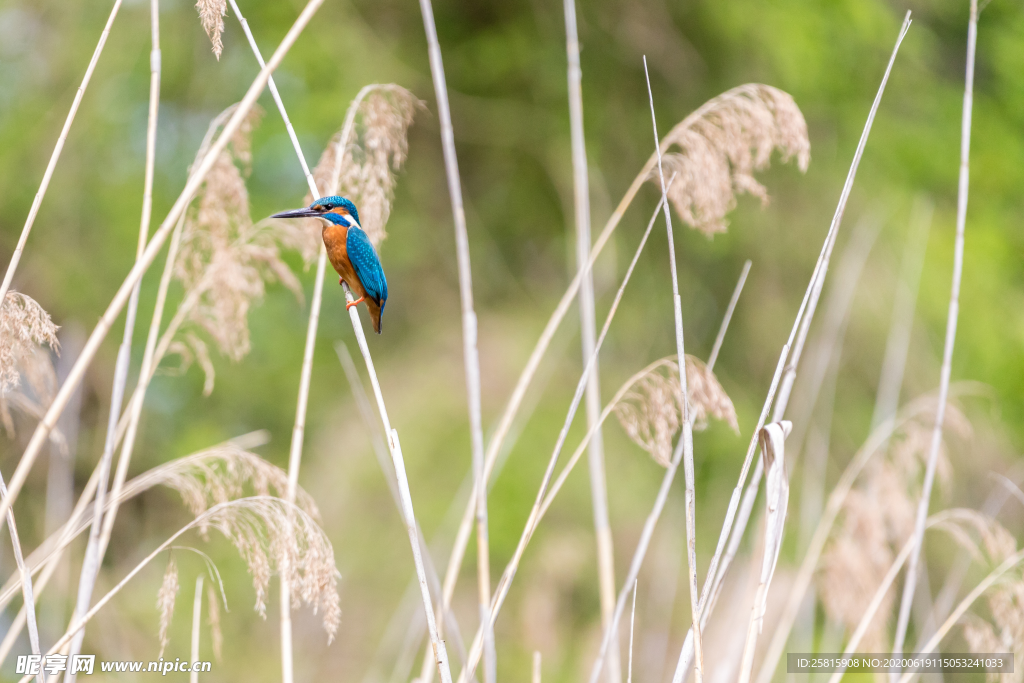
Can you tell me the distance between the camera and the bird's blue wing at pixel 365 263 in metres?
2.24

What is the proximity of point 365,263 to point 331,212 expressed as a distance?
0.34 metres

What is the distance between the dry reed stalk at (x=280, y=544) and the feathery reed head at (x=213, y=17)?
0.87m

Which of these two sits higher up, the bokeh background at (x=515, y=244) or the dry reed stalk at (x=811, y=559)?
the bokeh background at (x=515, y=244)

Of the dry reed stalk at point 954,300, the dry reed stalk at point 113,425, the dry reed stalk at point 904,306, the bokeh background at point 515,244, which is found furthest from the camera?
the bokeh background at point 515,244

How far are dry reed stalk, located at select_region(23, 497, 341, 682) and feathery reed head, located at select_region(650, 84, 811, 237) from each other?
3.73 feet

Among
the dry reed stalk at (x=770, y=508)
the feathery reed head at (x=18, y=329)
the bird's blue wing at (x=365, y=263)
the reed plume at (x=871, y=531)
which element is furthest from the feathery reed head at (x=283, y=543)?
the reed plume at (x=871, y=531)

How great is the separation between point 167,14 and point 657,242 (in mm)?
4028

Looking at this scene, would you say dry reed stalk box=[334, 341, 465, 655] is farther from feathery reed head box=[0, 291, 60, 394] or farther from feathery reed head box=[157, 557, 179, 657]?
feathery reed head box=[0, 291, 60, 394]

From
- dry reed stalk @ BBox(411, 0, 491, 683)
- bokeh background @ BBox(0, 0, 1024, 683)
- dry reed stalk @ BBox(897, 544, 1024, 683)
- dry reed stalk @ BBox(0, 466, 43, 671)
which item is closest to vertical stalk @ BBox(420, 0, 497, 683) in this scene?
dry reed stalk @ BBox(411, 0, 491, 683)

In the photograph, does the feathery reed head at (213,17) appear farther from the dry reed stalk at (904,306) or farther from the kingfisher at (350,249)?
the dry reed stalk at (904,306)

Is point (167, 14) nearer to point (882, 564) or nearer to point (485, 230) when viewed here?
point (485, 230)

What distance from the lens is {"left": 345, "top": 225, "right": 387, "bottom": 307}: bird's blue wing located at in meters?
2.24

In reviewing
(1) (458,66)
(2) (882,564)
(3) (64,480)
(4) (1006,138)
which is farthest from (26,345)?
(4) (1006,138)

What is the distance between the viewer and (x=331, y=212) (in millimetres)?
1997
